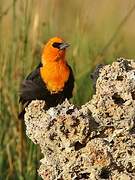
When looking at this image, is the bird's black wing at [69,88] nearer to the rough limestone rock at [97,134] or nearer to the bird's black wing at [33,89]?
the bird's black wing at [33,89]

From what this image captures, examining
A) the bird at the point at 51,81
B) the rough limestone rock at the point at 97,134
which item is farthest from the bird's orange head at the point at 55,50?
the rough limestone rock at the point at 97,134

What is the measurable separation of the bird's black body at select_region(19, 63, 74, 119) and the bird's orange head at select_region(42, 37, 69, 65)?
0.12 metres

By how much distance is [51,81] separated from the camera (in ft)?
9.90

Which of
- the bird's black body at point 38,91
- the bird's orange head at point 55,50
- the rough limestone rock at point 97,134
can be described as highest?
the bird's orange head at point 55,50

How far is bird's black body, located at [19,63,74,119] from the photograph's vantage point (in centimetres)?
296

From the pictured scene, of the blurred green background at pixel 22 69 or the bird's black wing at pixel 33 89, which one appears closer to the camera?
the bird's black wing at pixel 33 89

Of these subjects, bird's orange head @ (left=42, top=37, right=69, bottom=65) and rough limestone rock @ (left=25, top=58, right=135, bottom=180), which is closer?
rough limestone rock @ (left=25, top=58, right=135, bottom=180)

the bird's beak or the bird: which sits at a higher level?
the bird's beak

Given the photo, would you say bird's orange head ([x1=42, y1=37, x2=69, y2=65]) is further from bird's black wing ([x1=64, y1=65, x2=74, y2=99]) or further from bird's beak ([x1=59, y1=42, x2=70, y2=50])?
bird's black wing ([x1=64, y1=65, x2=74, y2=99])

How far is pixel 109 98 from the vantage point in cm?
199

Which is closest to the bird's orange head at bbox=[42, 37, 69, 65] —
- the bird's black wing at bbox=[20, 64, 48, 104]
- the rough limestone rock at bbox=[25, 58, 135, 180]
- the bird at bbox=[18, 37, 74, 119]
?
the bird at bbox=[18, 37, 74, 119]

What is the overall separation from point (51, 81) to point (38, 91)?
82mm

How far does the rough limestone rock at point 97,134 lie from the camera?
1937 mm

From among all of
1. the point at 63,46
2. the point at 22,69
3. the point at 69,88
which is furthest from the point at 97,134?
the point at 22,69
